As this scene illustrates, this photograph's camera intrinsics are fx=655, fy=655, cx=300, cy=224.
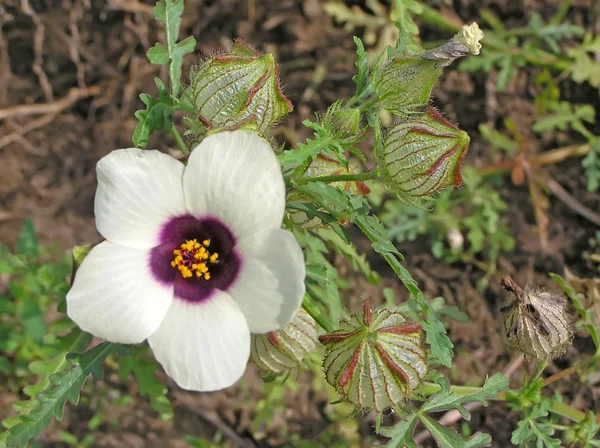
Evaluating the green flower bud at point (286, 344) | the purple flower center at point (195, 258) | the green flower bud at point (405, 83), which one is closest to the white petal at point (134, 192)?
the purple flower center at point (195, 258)

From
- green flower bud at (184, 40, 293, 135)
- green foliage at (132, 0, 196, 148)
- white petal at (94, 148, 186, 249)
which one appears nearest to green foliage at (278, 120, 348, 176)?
green flower bud at (184, 40, 293, 135)

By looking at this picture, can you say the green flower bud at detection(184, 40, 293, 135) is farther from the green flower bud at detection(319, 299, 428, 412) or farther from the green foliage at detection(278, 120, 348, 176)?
the green flower bud at detection(319, 299, 428, 412)

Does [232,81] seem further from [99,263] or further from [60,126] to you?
[60,126]

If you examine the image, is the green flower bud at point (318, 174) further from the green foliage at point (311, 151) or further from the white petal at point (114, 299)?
the white petal at point (114, 299)

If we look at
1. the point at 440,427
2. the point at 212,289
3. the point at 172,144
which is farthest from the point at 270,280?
the point at 172,144

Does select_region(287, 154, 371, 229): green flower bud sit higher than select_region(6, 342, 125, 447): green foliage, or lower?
higher

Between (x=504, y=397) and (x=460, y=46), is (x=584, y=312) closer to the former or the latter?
(x=504, y=397)

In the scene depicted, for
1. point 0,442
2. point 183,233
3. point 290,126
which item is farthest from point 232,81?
point 290,126
